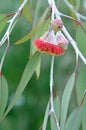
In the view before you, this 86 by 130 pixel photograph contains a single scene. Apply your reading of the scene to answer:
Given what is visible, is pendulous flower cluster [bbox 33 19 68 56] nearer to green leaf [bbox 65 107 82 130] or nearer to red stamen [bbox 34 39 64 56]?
red stamen [bbox 34 39 64 56]

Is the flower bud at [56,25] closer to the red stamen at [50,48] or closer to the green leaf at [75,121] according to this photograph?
the red stamen at [50,48]

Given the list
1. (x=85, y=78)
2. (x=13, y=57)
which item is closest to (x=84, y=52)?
(x=85, y=78)

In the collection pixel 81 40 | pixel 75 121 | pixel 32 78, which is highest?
pixel 81 40

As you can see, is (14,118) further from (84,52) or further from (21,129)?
(84,52)

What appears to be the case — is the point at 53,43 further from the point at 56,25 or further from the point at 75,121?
the point at 75,121

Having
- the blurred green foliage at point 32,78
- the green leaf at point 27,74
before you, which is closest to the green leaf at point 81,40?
the green leaf at point 27,74

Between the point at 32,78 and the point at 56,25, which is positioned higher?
the point at 56,25

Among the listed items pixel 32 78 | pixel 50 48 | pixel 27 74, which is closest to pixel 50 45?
pixel 50 48

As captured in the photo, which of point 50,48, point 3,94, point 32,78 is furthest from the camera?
point 32,78
